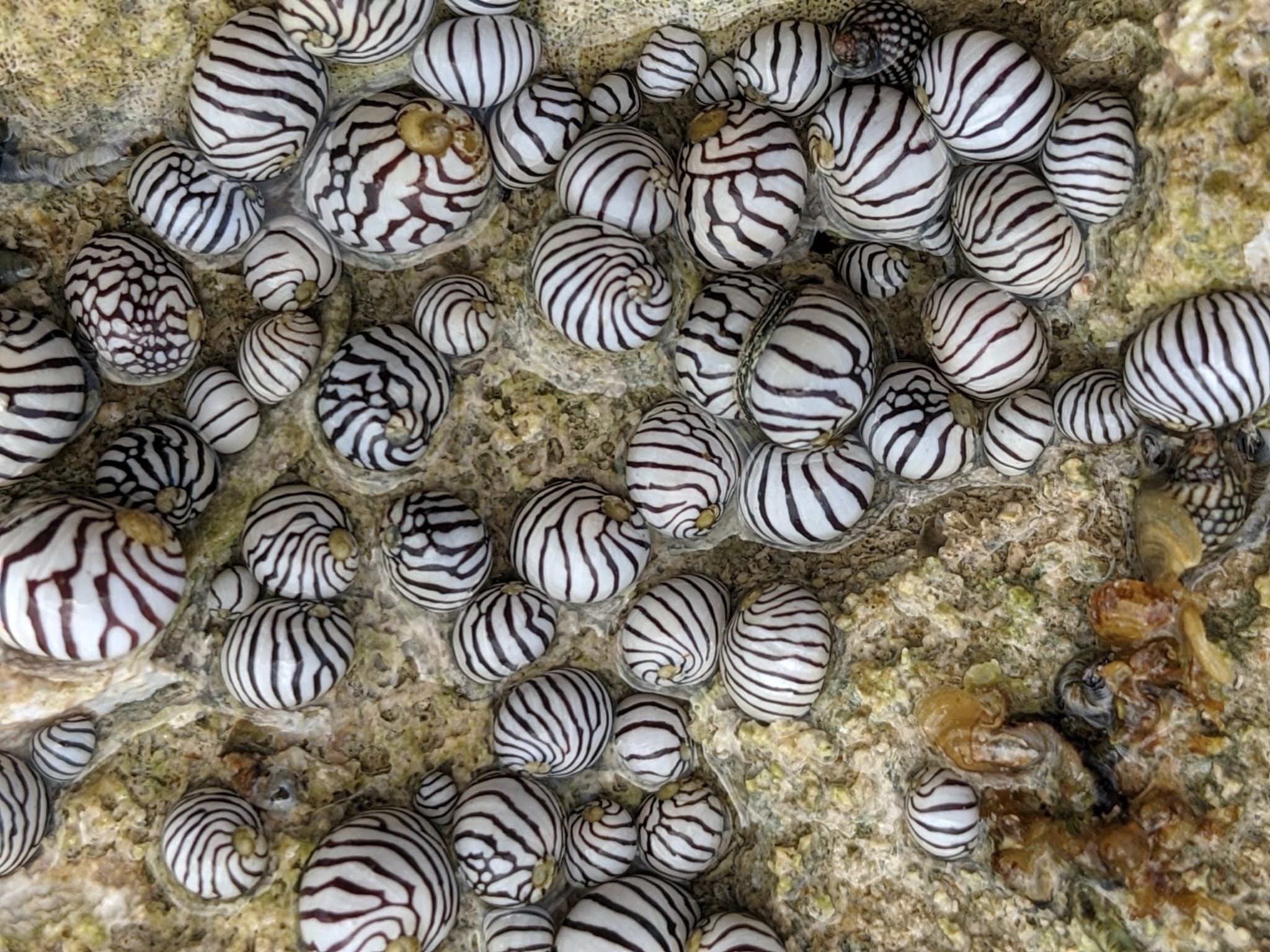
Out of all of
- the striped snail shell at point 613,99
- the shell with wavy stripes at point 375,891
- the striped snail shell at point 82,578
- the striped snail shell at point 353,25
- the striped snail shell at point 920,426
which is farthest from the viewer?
the striped snail shell at point 613,99

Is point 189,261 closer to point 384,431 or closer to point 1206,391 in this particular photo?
point 384,431

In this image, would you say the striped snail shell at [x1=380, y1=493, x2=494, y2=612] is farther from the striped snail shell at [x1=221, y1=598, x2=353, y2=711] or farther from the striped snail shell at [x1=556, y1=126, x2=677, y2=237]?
the striped snail shell at [x1=556, y1=126, x2=677, y2=237]

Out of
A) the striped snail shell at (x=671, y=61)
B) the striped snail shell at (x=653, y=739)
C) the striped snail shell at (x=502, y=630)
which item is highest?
the striped snail shell at (x=671, y=61)

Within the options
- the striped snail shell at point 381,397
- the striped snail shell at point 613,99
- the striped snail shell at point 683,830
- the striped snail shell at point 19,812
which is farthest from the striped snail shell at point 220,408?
the striped snail shell at point 683,830

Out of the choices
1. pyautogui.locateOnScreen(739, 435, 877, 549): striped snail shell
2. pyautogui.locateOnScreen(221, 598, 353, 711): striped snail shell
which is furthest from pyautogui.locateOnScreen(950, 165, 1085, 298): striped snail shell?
pyautogui.locateOnScreen(221, 598, 353, 711): striped snail shell

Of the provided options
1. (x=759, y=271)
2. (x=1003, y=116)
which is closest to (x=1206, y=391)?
(x=1003, y=116)

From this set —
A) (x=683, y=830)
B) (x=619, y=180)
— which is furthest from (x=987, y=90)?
(x=683, y=830)

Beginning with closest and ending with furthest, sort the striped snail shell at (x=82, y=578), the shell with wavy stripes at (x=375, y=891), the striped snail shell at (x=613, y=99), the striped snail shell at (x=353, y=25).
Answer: the striped snail shell at (x=82, y=578)
the striped snail shell at (x=353, y=25)
the shell with wavy stripes at (x=375, y=891)
the striped snail shell at (x=613, y=99)

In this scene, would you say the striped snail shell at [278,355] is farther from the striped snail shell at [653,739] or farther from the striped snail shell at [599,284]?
the striped snail shell at [653,739]
